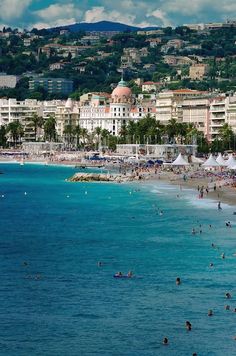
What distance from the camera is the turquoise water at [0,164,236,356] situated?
33.2 m

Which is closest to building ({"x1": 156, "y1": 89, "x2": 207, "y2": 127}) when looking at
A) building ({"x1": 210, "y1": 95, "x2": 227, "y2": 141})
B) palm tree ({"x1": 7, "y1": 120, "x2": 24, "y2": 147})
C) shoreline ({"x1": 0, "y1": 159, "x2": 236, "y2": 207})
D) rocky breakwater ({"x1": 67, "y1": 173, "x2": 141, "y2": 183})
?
building ({"x1": 210, "y1": 95, "x2": 227, "y2": 141})

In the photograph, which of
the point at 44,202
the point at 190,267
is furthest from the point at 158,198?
the point at 190,267

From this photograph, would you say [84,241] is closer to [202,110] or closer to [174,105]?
[202,110]

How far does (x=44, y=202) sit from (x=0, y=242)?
29.5m

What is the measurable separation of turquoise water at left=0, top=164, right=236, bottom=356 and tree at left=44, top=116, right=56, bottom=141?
391ft

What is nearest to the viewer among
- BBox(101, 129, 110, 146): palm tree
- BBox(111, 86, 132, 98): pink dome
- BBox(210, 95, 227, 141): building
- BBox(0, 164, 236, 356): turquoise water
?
BBox(0, 164, 236, 356): turquoise water

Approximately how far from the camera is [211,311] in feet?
118

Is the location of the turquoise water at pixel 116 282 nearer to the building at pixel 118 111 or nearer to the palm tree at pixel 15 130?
the building at pixel 118 111

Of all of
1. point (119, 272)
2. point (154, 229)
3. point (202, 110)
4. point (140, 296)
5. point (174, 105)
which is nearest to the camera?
point (140, 296)

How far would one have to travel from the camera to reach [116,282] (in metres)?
41.3

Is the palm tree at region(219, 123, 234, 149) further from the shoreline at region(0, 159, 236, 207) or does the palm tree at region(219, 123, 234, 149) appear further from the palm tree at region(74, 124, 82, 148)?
the palm tree at region(74, 124, 82, 148)

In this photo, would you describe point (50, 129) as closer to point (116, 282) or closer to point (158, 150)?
point (158, 150)

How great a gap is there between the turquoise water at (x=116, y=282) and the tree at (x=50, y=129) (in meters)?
119

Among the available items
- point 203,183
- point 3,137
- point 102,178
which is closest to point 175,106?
point 3,137
